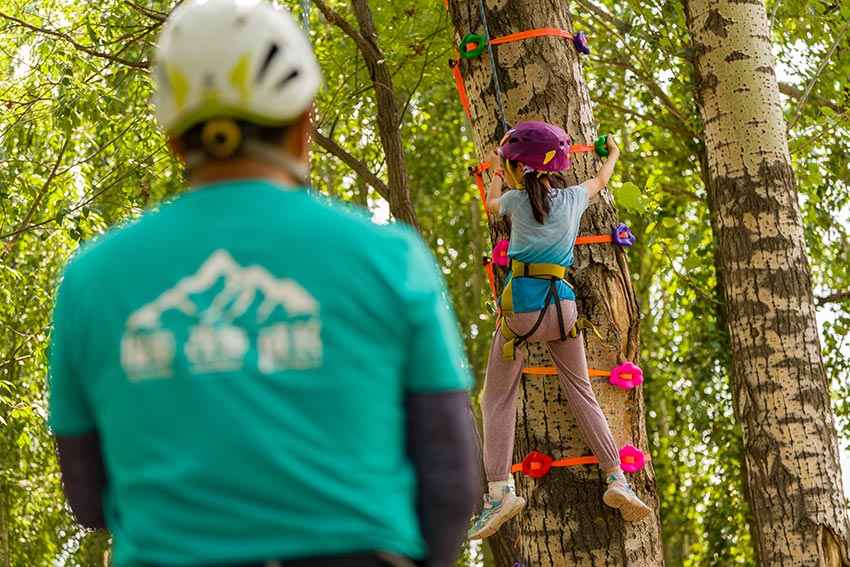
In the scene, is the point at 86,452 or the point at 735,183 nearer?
the point at 86,452

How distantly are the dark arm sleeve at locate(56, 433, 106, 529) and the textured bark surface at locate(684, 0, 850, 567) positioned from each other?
221 inches

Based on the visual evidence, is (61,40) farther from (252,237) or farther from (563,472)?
(252,237)

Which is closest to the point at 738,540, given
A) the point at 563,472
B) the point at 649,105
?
the point at 649,105

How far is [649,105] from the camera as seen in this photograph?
13.8 meters

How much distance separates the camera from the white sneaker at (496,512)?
5129mm

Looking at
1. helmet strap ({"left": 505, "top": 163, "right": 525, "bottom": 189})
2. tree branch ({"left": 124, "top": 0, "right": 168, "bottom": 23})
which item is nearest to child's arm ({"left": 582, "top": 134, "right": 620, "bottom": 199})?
helmet strap ({"left": 505, "top": 163, "right": 525, "bottom": 189})

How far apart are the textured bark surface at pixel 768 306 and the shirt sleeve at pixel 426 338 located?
5.52m

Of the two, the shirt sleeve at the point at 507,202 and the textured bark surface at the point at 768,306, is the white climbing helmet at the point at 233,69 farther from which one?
the textured bark surface at the point at 768,306

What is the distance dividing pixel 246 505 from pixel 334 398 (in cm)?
18

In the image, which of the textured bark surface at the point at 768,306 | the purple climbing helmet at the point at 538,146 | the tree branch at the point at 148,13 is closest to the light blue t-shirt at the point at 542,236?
the purple climbing helmet at the point at 538,146

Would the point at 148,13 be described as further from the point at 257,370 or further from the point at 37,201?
the point at 257,370

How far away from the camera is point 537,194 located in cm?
492

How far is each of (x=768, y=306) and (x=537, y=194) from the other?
101 inches

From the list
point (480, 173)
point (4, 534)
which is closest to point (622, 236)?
point (480, 173)
